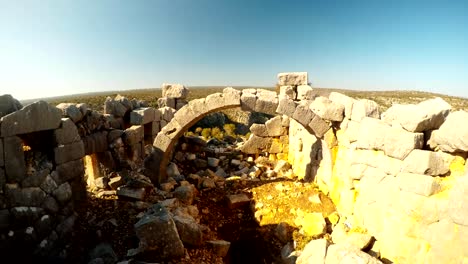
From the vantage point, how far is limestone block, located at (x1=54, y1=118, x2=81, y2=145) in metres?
5.87

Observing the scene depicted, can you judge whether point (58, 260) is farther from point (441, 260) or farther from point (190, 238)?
point (441, 260)

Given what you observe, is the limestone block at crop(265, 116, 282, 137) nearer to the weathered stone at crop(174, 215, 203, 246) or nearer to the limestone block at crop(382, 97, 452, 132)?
the weathered stone at crop(174, 215, 203, 246)

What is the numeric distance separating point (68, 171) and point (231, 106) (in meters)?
3.81

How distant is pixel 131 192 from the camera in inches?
284

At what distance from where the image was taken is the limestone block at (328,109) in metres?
6.93

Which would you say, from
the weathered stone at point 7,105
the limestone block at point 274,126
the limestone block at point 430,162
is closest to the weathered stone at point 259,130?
the limestone block at point 274,126

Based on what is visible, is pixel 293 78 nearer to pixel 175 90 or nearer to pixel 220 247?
pixel 175 90

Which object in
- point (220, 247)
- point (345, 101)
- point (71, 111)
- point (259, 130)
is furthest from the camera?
point (259, 130)

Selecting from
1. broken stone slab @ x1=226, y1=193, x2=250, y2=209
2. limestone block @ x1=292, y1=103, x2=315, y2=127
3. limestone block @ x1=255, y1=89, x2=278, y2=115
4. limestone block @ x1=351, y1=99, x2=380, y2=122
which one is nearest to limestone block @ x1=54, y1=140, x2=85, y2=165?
broken stone slab @ x1=226, y1=193, x2=250, y2=209

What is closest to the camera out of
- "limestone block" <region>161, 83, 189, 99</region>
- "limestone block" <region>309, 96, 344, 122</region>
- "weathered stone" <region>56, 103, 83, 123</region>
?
"weathered stone" <region>56, 103, 83, 123</region>

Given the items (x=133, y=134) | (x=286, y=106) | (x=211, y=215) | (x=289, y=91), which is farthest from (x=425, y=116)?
(x=133, y=134)

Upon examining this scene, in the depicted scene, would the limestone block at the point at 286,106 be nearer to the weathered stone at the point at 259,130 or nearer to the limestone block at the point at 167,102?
the weathered stone at the point at 259,130

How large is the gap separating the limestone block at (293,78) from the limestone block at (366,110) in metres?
3.15

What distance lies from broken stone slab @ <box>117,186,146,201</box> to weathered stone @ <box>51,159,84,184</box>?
1.05 meters
